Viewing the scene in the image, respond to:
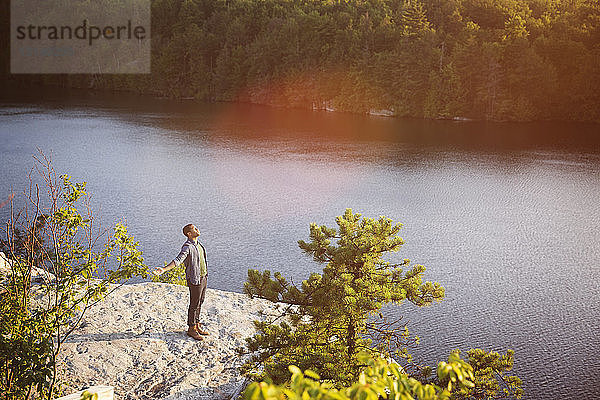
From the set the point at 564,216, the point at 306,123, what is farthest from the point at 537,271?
the point at 306,123

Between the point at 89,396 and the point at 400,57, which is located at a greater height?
the point at 400,57

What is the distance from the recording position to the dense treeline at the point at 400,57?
46.9 m

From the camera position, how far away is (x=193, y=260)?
297 inches

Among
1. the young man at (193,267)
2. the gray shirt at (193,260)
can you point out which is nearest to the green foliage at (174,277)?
the young man at (193,267)

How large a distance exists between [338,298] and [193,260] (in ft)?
8.98

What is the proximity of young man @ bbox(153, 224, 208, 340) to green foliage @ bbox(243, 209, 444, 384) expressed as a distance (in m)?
1.89

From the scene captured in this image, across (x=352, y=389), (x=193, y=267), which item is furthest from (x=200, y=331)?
(x=352, y=389)

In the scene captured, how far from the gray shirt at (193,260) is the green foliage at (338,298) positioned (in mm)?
1891

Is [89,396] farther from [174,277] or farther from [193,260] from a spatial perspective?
[174,277]

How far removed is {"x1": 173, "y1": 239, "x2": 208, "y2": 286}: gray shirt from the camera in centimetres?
750

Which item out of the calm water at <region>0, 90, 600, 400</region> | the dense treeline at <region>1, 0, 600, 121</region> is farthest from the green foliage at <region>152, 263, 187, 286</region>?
the dense treeline at <region>1, 0, 600, 121</region>

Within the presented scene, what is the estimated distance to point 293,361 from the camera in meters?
5.40

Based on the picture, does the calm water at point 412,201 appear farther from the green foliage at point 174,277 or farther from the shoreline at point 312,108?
the shoreline at point 312,108

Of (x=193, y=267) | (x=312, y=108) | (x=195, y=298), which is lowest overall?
(x=195, y=298)
